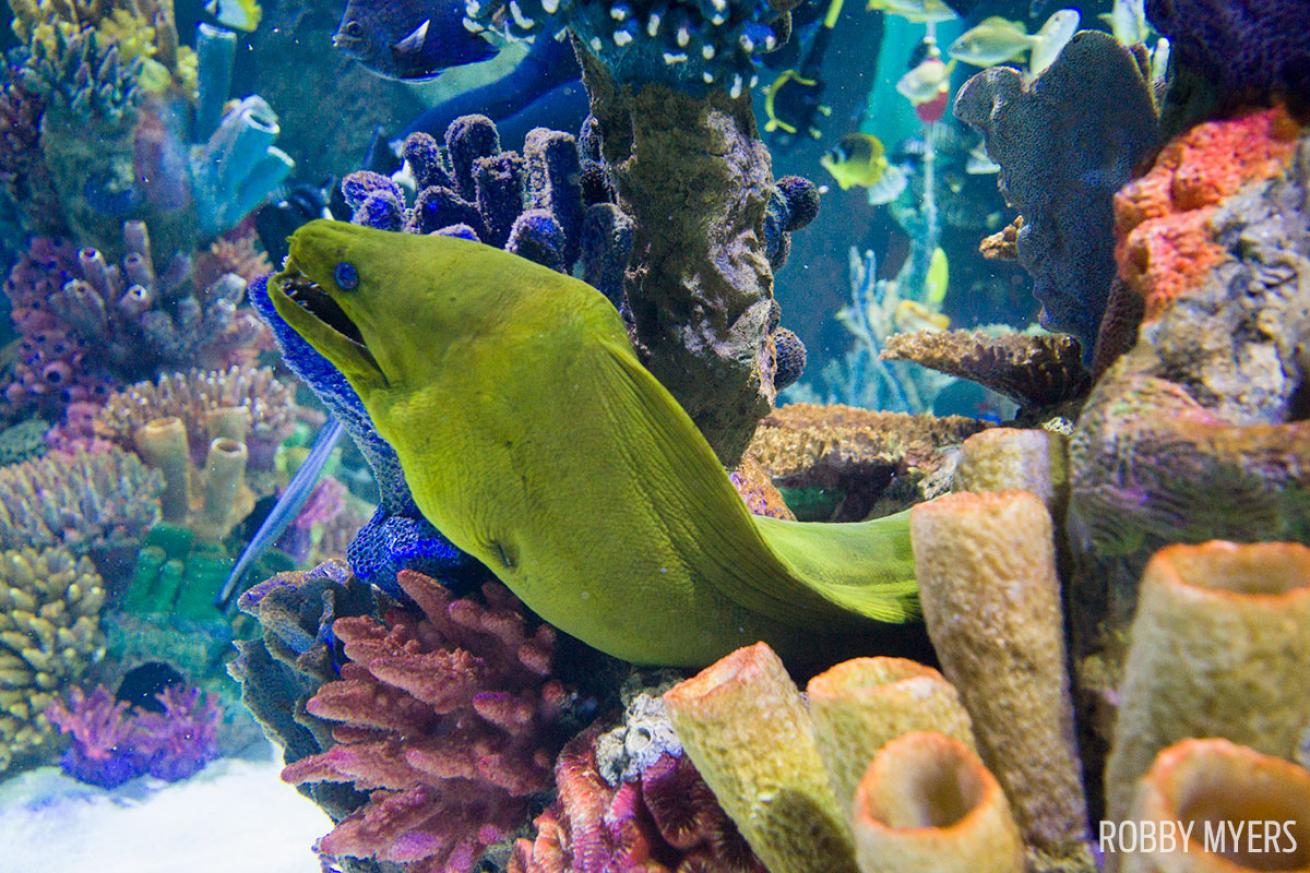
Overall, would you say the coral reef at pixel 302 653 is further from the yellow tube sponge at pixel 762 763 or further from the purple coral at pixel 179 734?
the purple coral at pixel 179 734

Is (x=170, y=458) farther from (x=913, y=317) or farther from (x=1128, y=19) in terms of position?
(x=1128, y=19)

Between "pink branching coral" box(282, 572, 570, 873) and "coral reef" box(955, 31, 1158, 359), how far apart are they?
1.86 m

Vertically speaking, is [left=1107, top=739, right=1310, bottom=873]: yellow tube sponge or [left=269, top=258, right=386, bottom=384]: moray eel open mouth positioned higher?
[left=269, top=258, right=386, bottom=384]: moray eel open mouth

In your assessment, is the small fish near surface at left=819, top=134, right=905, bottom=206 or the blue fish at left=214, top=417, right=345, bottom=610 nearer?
the blue fish at left=214, top=417, right=345, bottom=610

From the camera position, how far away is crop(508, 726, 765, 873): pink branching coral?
1.38 m

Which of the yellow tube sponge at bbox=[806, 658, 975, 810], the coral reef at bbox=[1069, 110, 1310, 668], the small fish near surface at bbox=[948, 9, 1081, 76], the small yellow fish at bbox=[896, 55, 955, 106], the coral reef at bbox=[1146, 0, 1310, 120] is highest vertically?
the small fish near surface at bbox=[948, 9, 1081, 76]

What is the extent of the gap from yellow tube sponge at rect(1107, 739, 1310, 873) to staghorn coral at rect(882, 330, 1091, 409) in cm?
218

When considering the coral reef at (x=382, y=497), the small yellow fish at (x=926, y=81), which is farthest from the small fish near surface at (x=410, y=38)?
the small yellow fish at (x=926, y=81)

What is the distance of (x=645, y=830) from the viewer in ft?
4.87

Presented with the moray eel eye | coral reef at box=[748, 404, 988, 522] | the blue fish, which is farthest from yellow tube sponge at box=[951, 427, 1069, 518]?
the blue fish

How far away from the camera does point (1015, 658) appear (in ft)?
3.38

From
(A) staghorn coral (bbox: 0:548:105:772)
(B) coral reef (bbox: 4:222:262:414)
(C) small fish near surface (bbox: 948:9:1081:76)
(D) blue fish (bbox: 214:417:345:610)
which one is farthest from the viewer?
(C) small fish near surface (bbox: 948:9:1081:76)

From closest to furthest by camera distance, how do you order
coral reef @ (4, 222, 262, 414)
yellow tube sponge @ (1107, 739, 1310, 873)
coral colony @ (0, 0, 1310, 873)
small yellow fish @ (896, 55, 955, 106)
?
yellow tube sponge @ (1107, 739, 1310, 873), coral colony @ (0, 0, 1310, 873), coral reef @ (4, 222, 262, 414), small yellow fish @ (896, 55, 955, 106)

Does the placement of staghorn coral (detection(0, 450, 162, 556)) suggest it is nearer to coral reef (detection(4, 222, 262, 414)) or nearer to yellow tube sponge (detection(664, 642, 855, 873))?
coral reef (detection(4, 222, 262, 414))
